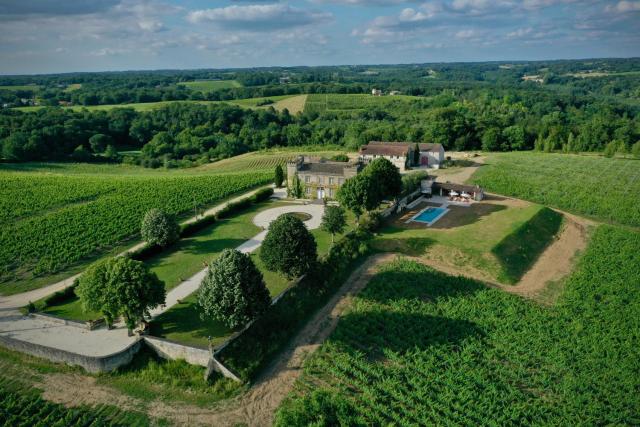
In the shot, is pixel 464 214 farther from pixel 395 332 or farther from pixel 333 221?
pixel 395 332

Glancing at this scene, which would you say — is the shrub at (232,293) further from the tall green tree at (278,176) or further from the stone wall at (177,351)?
the tall green tree at (278,176)

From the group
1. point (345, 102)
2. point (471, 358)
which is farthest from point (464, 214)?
point (345, 102)

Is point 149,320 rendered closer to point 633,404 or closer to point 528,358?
point 528,358

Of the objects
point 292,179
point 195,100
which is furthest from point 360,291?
point 195,100

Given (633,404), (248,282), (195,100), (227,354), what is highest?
(195,100)

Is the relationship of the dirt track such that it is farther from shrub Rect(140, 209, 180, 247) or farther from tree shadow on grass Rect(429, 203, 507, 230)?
tree shadow on grass Rect(429, 203, 507, 230)

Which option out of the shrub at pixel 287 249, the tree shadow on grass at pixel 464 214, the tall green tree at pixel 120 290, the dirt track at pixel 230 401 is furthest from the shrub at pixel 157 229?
the tree shadow on grass at pixel 464 214

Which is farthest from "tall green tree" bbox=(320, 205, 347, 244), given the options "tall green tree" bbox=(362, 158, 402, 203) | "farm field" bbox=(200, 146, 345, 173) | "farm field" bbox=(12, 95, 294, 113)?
"farm field" bbox=(12, 95, 294, 113)
